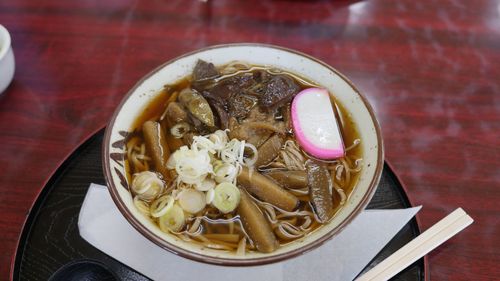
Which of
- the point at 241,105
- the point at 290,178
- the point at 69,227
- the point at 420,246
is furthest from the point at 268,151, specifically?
the point at 69,227

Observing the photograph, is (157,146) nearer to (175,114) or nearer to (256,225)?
(175,114)

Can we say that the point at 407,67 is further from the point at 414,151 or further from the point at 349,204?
the point at 349,204

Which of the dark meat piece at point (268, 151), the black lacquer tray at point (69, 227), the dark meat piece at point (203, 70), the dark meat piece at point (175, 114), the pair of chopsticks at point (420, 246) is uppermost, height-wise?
the dark meat piece at point (203, 70)

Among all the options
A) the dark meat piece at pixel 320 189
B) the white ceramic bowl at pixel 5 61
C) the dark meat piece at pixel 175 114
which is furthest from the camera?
the white ceramic bowl at pixel 5 61

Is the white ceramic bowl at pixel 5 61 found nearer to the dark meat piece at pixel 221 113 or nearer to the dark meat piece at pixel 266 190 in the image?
the dark meat piece at pixel 221 113

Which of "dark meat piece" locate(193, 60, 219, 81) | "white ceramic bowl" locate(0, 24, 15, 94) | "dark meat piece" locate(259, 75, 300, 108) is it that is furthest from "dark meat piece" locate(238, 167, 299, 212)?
"white ceramic bowl" locate(0, 24, 15, 94)

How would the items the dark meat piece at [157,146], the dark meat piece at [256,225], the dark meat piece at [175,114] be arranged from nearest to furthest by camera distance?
1. the dark meat piece at [256,225]
2. the dark meat piece at [157,146]
3. the dark meat piece at [175,114]

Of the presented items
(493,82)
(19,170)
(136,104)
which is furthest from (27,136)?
(493,82)

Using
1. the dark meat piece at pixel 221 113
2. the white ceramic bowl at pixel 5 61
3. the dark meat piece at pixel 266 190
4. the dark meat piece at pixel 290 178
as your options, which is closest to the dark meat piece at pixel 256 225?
the dark meat piece at pixel 266 190
